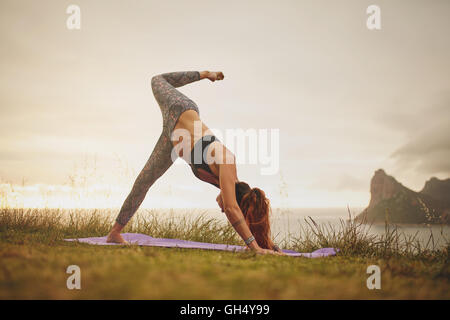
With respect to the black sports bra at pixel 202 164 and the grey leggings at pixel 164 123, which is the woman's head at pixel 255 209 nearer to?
the black sports bra at pixel 202 164

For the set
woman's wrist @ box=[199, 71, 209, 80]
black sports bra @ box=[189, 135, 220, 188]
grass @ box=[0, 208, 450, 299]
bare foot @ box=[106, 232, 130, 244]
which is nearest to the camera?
grass @ box=[0, 208, 450, 299]

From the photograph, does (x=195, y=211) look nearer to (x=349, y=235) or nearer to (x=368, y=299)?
(x=349, y=235)

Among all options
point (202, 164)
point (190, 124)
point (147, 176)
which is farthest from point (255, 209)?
point (147, 176)

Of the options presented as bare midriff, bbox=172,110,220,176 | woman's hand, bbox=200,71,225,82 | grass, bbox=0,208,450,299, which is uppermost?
woman's hand, bbox=200,71,225,82

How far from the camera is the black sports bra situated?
2.67 metres

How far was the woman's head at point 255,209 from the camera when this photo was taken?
2.87m

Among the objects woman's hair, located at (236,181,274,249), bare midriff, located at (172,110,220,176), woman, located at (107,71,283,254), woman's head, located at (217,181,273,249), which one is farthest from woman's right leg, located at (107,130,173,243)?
woman's hair, located at (236,181,274,249)

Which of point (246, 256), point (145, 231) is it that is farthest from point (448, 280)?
point (145, 231)

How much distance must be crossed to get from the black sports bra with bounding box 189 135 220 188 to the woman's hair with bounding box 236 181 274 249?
0.31 m

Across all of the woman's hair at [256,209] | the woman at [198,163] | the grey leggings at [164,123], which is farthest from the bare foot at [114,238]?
the woman's hair at [256,209]

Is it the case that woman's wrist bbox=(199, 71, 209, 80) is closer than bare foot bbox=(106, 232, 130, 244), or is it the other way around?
bare foot bbox=(106, 232, 130, 244)

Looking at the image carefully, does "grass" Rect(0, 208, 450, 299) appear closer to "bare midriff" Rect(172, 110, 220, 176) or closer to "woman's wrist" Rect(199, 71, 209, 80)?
"bare midriff" Rect(172, 110, 220, 176)

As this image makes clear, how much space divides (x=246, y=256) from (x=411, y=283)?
107 cm

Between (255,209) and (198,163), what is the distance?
764 mm
